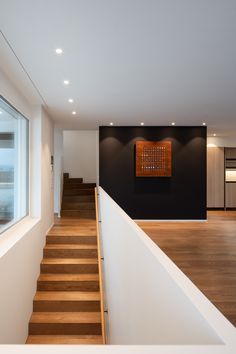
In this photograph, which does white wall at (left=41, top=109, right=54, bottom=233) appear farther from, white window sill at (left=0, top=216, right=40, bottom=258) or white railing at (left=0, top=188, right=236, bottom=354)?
white railing at (left=0, top=188, right=236, bottom=354)

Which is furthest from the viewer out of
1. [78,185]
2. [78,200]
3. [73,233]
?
[78,185]

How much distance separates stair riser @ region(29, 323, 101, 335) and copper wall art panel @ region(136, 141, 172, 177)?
4596 mm

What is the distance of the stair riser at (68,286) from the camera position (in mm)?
6031

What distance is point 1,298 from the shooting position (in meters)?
3.60

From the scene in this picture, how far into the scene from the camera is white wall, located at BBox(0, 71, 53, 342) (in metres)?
3.88

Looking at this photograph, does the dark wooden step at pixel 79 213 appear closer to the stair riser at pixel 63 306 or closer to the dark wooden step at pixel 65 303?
the dark wooden step at pixel 65 303

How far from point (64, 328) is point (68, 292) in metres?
0.79

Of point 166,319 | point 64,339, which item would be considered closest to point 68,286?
point 64,339

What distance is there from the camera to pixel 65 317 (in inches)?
216

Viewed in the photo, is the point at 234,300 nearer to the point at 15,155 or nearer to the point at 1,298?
the point at 1,298

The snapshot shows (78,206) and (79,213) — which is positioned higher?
(78,206)

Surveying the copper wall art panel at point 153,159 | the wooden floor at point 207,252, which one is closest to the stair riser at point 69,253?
the wooden floor at point 207,252

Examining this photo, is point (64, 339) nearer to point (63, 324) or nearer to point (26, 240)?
point (63, 324)

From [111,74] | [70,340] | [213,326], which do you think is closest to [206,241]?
[70,340]
